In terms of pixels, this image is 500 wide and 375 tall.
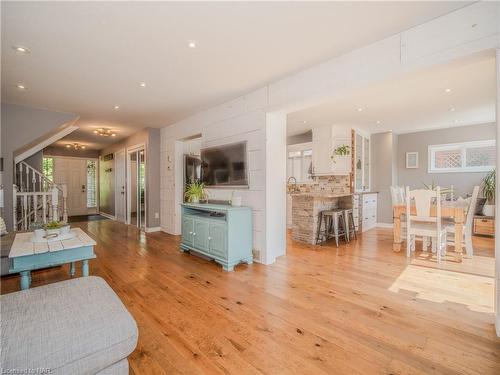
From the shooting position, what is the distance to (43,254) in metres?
2.07

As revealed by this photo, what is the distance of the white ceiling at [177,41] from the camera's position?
6.20 ft

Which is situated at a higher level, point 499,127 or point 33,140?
point 33,140

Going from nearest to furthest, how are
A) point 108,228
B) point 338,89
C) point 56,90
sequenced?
point 338,89 → point 56,90 → point 108,228

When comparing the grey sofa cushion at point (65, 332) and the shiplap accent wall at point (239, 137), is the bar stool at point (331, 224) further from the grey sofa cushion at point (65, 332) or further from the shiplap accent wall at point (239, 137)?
the grey sofa cushion at point (65, 332)

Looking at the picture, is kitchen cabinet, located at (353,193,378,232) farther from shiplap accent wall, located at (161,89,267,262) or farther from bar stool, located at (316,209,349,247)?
shiplap accent wall, located at (161,89,267,262)

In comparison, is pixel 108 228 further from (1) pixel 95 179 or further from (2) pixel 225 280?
(2) pixel 225 280

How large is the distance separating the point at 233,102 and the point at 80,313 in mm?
3335

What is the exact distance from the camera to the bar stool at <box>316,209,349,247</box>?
4.28 meters

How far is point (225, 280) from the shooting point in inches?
110

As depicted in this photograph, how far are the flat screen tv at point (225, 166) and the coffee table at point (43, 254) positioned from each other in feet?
6.66

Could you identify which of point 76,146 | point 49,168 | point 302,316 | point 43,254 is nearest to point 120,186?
point 76,146

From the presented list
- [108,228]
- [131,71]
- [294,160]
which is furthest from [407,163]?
[108,228]

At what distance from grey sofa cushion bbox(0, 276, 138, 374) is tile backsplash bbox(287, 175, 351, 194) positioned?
5.17 m

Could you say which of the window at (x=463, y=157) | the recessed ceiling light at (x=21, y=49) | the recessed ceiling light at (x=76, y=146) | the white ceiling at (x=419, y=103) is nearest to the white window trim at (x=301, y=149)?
the white ceiling at (x=419, y=103)
